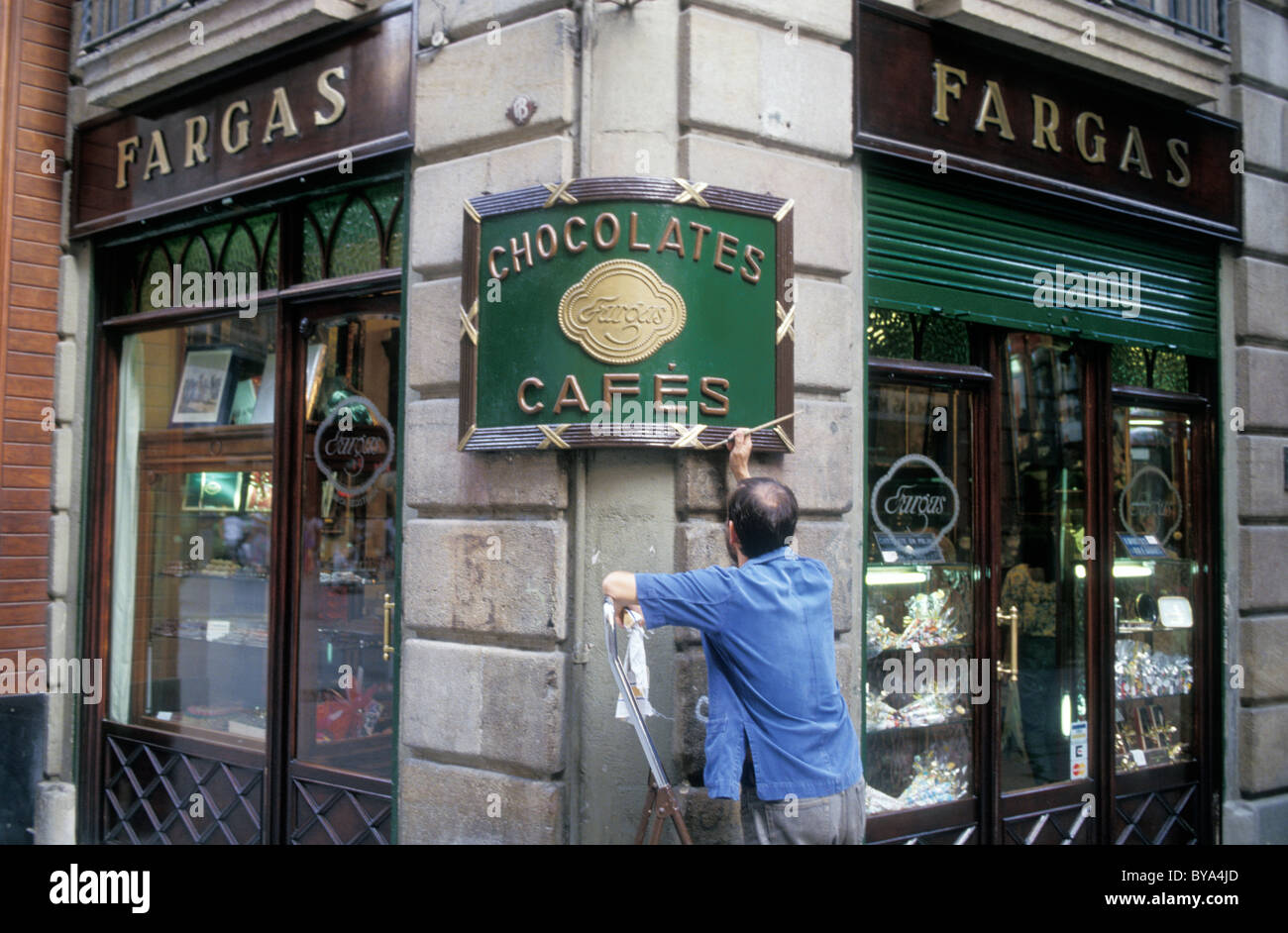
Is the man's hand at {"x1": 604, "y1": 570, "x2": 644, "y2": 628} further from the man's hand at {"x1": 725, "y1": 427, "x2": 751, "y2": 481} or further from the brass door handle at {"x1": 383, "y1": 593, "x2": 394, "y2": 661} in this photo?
the brass door handle at {"x1": 383, "y1": 593, "x2": 394, "y2": 661}

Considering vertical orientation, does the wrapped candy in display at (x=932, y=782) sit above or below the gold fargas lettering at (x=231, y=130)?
below

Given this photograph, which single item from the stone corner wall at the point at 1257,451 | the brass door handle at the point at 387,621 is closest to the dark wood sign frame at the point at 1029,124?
the stone corner wall at the point at 1257,451

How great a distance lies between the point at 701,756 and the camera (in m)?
4.59

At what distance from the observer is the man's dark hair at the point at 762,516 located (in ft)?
12.2

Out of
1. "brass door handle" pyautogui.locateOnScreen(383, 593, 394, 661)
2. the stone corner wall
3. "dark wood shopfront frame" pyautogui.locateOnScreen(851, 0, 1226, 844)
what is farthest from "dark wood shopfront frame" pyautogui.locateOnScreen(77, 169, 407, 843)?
the stone corner wall

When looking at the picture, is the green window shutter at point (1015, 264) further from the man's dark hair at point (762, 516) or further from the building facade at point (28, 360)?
the building facade at point (28, 360)

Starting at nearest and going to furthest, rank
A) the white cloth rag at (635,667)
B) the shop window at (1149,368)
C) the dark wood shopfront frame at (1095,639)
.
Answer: the white cloth rag at (635,667), the dark wood shopfront frame at (1095,639), the shop window at (1149,368)

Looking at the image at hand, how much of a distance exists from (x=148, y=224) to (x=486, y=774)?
4.34 metres

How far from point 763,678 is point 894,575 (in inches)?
95.5

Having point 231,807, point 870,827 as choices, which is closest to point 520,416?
point 870,827

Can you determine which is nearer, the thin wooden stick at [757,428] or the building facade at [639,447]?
the thin wooden stick at [757,428]

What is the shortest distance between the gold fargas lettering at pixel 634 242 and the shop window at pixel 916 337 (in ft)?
3.71

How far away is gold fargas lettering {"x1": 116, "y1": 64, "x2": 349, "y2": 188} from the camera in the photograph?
19.2 ft
